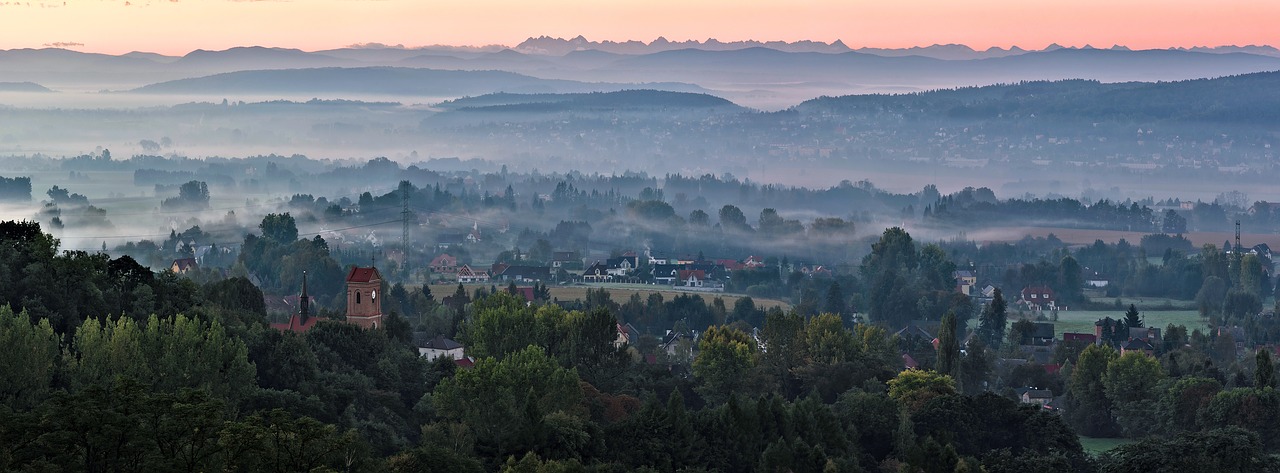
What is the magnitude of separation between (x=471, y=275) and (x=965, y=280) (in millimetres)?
40112

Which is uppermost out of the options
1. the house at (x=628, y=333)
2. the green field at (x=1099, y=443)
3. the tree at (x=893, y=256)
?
the tree at (x=893, y=256)

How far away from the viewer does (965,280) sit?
170875 millimetres

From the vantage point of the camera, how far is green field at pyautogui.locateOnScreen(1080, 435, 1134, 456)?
7831 cm

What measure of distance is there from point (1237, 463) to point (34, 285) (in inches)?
1477

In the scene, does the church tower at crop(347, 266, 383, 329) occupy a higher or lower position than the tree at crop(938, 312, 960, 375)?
higher

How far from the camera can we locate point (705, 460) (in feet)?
208

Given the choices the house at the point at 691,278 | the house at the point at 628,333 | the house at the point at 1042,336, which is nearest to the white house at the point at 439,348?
the house at the point at 628,333

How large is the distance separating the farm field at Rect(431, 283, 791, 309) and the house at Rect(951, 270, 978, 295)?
19904 mm

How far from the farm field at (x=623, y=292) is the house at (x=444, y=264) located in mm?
17051

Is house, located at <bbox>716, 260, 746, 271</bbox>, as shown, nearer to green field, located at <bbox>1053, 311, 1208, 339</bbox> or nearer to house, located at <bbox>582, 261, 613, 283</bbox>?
house, located at <bbox>582, 261, 613, 283</bbox>

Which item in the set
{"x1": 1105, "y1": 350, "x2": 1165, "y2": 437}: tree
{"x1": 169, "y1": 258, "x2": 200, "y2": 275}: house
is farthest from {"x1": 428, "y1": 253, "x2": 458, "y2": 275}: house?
{"x1": 1105, "y1": 350, "x2": 1165, "y2": 437}: tree

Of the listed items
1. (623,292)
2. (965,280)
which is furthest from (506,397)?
(965,280)

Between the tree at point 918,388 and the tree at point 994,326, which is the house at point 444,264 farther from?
the tree at point 918,388

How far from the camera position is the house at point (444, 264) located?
169875mm
